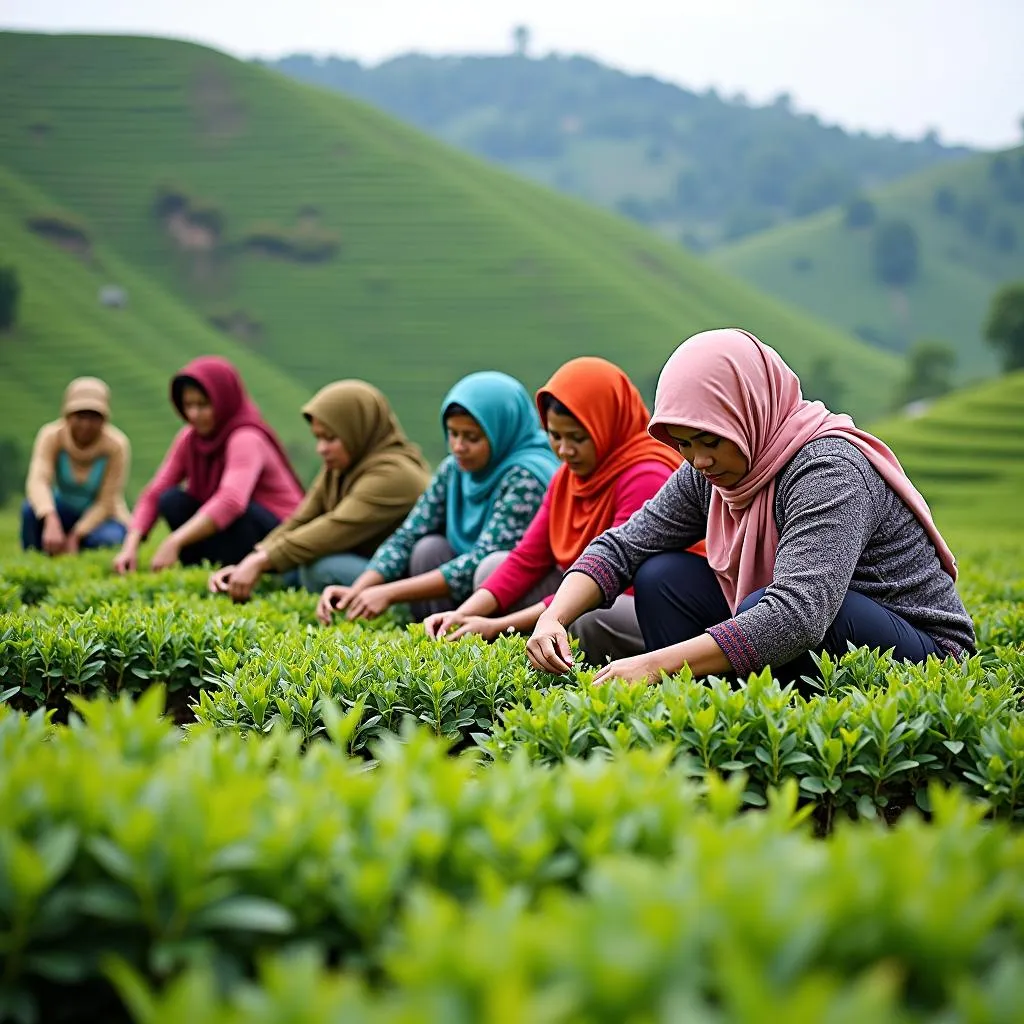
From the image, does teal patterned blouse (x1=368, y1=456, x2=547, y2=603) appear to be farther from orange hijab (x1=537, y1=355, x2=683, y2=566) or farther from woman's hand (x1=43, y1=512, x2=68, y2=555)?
woman's hand (x1=43, y1=512, x2=68, y2=555)

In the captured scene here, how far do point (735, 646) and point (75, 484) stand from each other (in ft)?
22.8

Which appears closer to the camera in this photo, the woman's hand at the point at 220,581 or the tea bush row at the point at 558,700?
the tea bush row at the point at 558,700

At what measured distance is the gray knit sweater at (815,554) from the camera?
3361 millimetres

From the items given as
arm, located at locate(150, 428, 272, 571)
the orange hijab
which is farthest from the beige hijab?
the orange hijab

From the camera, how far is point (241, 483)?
7.10m

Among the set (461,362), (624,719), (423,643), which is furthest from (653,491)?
(461,362)

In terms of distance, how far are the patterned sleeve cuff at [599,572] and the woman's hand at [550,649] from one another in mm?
340

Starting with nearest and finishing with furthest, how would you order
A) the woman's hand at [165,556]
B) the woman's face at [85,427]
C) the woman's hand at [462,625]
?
the woman's hand at [462,625], the woman's hand at [165,556], the woman's face at [85,427]

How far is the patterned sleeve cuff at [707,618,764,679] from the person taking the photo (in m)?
3.35

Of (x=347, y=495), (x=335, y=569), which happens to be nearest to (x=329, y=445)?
(x=347, y=495)

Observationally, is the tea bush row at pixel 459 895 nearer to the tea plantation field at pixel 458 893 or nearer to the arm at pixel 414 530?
the tea plantation field at pixel 458 893

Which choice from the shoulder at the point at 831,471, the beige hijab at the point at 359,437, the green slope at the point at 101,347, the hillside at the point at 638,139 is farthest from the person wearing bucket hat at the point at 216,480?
the hillside at the point at 638,139

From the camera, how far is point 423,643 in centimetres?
399

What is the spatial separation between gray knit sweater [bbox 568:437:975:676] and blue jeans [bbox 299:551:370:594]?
8.93ft
